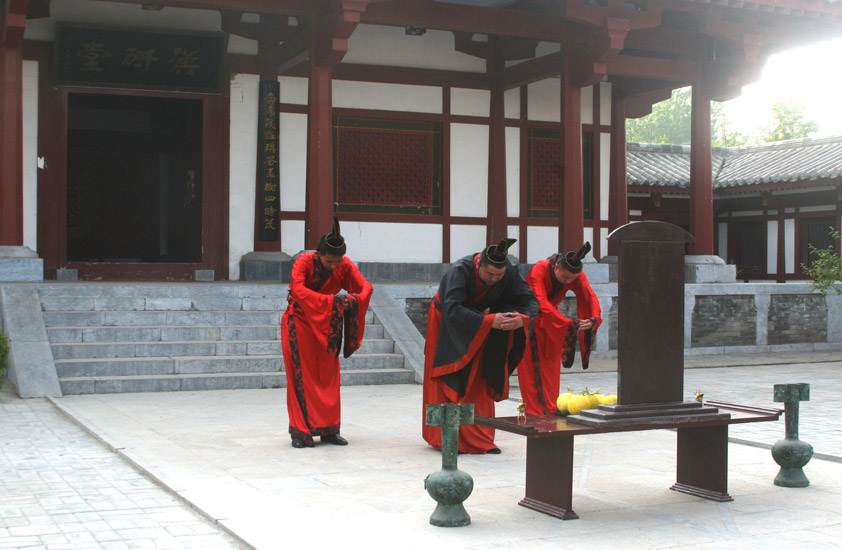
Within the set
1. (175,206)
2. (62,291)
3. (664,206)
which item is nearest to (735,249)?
(664,206)

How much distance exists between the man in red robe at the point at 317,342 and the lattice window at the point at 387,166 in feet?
23.9

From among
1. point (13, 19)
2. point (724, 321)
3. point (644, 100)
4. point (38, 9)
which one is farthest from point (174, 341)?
point (644, 100)

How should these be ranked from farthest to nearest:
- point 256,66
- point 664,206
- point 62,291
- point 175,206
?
point 664,206 → point 175,206 → point 256,66 → point 62,291

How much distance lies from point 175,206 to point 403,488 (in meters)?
12.4

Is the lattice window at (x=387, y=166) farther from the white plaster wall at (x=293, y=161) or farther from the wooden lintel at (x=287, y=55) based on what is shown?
the wooden lintel at (x=287, y=55)

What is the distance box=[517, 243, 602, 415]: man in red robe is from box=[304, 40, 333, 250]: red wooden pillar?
531 cm

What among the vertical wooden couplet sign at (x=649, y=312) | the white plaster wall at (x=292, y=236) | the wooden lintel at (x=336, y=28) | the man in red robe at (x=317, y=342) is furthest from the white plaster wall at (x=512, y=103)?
the vertical wooden couplet sign at (x=649, y=312)

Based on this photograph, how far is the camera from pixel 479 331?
233 inches

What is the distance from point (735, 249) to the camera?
2100cm

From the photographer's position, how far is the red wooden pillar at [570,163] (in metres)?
13.4

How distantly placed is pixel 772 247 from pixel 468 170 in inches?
327

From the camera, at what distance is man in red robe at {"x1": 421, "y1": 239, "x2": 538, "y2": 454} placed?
5949mm

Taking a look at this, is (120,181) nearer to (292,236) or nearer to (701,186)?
(292,236)

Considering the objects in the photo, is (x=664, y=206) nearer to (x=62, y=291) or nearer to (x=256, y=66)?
(x=256, y=66)
